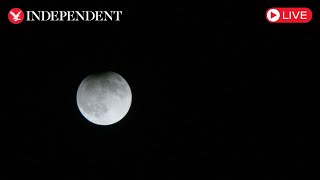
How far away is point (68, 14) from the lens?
20.2 ft

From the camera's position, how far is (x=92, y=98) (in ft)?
19.8

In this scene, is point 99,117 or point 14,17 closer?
point 99,117

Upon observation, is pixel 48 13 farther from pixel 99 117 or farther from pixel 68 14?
pixel 99 117

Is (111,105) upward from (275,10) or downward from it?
downward

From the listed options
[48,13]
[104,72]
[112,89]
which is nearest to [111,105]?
[112,89]

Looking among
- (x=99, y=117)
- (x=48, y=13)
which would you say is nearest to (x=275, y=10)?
(x=99, y=117)

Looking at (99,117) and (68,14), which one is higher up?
(68,14)

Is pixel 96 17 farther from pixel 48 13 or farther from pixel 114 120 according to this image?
pixel 114 120

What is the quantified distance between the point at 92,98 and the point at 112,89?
48 centimetres

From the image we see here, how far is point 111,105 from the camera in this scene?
6039 mm

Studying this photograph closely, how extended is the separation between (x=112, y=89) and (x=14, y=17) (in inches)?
120

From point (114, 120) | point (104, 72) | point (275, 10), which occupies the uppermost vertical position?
point (275, 10)

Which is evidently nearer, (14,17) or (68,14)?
(68,14)

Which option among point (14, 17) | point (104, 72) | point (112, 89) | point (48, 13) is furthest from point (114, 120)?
point (14, 17)
